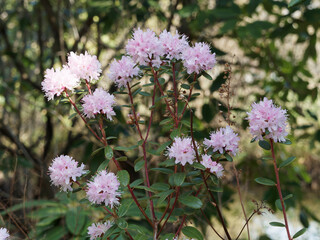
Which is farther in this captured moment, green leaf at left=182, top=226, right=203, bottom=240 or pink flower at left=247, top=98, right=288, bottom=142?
green leaf at left=182, top=226, right=203, bottom=240

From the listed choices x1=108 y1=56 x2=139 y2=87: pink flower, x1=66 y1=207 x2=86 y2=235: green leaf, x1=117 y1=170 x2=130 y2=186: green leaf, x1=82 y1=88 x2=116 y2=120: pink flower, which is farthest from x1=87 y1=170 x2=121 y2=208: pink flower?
x1=66 y1=207 x2=86 y2=235: green leaf

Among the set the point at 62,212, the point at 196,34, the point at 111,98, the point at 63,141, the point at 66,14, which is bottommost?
the point at 62,212

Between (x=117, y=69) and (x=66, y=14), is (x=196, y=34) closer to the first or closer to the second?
(x=66, y=14)

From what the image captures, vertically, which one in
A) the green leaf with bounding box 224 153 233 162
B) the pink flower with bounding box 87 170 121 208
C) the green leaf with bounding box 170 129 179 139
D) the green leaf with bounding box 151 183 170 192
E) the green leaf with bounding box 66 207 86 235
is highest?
the green leaf with bounding box 170 129 179 139

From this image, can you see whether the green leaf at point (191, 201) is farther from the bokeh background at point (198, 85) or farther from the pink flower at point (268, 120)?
the bokeh background at point (198, 85)

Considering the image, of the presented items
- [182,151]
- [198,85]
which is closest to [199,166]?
[182,151]

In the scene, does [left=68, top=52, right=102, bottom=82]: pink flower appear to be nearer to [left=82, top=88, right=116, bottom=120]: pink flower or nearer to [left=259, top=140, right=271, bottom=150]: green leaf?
[left=82, top=88, right=116, bottom=120]: pink flower

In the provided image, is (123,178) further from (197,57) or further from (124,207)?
(197,57)

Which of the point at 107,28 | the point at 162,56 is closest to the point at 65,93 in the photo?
the point at 162,56

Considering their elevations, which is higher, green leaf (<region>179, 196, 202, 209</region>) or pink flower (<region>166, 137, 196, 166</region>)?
pink flower (<region>166, 137, 196, 166</region>)

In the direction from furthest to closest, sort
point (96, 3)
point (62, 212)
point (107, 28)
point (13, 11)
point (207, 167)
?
point (13, 11), point (107, 28), point (96, 3), point (62, 212), point (207, 167)
